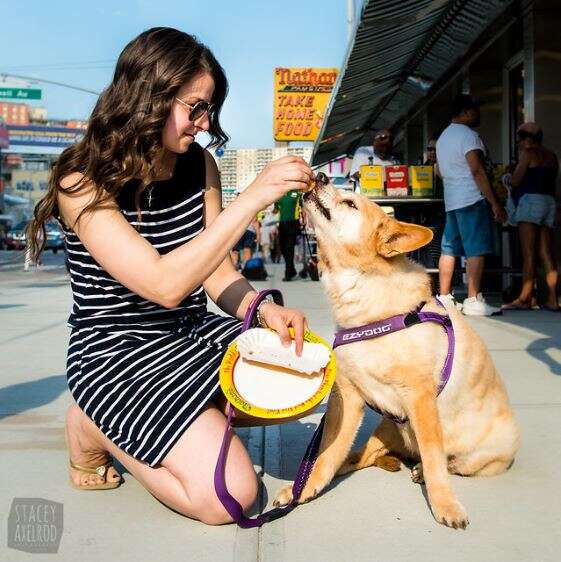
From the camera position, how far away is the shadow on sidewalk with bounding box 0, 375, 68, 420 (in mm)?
4293

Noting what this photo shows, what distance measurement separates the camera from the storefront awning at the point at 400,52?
7.92m

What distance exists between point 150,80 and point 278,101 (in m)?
28.8

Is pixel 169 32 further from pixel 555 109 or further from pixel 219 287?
pixel 555 109

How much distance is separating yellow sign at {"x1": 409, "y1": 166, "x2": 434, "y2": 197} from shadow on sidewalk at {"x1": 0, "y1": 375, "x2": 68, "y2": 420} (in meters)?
5.32

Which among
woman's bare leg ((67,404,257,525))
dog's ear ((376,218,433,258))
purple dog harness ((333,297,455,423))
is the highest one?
dog's ear ((376,218,433,258))

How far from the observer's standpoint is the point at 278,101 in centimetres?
3089

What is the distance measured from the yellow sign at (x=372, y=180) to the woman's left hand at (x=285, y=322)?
20.6ft

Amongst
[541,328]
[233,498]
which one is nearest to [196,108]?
[233,498]

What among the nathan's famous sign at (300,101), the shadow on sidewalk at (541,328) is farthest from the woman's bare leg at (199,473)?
the nathan's famous sign at (300,101)

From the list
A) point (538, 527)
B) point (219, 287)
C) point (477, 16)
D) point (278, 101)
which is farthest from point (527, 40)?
point (278, 101)

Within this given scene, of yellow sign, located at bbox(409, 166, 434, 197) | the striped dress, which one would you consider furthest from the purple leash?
yellow sign, located at bbox(409, 166, 434, 197)

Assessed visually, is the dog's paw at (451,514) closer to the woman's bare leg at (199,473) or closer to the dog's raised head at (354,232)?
the woman's bare leg at (199,473)

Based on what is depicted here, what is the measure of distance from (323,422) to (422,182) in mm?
6651

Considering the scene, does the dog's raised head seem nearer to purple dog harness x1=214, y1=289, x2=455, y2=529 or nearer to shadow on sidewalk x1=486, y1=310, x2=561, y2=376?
purple dog harness x1=214, y1=289, x2=455, y2=529
